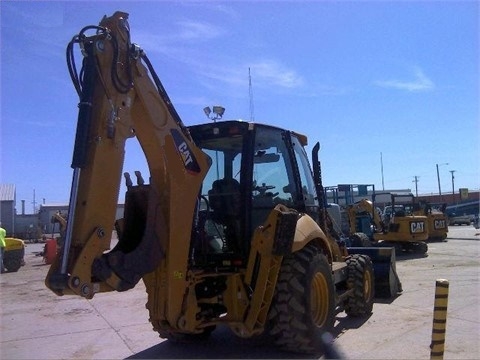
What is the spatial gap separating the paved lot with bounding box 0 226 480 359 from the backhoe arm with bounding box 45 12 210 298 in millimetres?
1990

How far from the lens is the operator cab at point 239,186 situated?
20.1ft

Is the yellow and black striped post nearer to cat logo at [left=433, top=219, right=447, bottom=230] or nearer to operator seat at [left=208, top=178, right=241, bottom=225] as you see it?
operator seat at [left=208, top=178, right=241, bottom=225]

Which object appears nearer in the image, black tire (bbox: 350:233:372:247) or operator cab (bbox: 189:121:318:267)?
operator cab (bbox: 189:121:318:267)

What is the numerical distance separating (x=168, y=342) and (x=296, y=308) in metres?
2.24

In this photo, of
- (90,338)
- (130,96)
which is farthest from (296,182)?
(90,338)

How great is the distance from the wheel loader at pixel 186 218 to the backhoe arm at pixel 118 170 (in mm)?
11

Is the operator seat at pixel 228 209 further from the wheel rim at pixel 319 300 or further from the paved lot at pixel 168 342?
the paved lot at pixel 168 342

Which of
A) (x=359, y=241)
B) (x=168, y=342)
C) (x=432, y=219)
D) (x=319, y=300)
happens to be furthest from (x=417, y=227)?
(x=168, y=342)

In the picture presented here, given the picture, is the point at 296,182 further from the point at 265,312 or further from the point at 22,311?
the point at 22,311

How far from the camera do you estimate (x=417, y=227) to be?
1997 cm

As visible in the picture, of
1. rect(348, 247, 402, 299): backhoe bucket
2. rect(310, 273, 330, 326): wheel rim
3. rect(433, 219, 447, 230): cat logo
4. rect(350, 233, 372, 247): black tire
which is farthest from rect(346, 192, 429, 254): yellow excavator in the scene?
rect(310, 273, 330, 326): wheel rim

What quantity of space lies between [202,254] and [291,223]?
3.74 feet

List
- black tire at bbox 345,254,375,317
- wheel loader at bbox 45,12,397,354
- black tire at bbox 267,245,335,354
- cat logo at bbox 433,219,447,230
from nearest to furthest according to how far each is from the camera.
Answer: wheel loader at bbox 45,12,397,354 → black tire at bbox 267,245,335,354 → black tire at bbox 345,254,375,317 → cat logo at bbox 433,219,447,230

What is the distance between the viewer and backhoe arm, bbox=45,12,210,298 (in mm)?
4574
